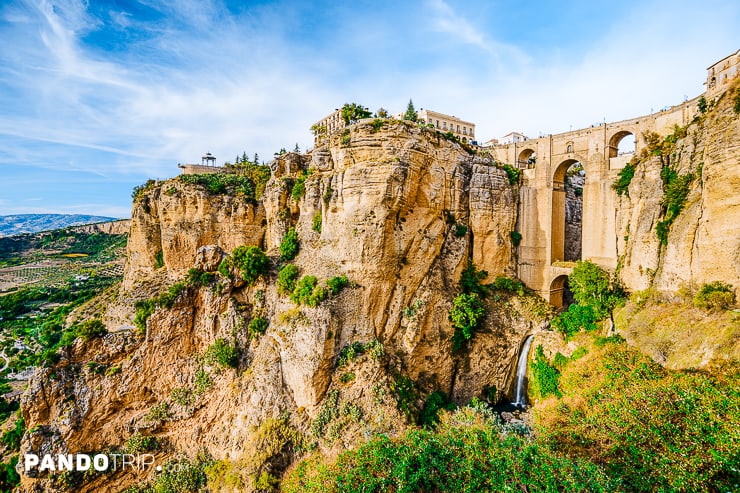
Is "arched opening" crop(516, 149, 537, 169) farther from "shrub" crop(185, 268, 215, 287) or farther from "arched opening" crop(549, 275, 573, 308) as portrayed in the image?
"shrub" crop(185, 268, 215, 287)

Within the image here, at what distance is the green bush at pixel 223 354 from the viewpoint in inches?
914

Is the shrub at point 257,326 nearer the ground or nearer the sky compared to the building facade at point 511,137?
nearer the ground

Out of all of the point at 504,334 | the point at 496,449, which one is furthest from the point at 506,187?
the point at 496,449

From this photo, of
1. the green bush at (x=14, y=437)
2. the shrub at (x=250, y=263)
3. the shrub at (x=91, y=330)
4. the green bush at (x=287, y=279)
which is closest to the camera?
the shrub at (x=91, y=330)

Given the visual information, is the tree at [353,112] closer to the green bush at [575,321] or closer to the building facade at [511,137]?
the green bush at [575,321]

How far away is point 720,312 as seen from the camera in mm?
17516

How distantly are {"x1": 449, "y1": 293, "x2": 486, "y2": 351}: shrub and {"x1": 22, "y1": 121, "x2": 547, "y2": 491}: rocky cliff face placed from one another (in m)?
0.60

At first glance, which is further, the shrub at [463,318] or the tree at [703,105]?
the shrub at [463,318]

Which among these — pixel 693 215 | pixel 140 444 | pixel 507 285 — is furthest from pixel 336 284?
pixel 693 215

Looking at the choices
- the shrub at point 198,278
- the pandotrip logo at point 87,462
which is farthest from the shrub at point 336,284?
the pandotrip logo at point 87,462

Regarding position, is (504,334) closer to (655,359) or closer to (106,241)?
(655,359)

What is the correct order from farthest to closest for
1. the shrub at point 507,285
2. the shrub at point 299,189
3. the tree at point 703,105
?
1. the shrub at point 507,285
2. the shrub at point 299,189
3. the tree at point 703,105

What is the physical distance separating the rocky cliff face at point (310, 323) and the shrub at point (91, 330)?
0.38m

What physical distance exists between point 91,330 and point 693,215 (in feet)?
117
